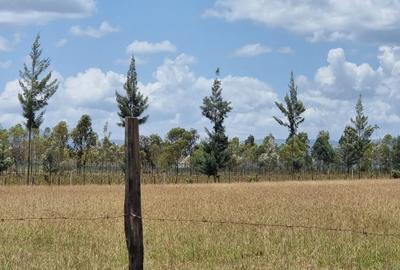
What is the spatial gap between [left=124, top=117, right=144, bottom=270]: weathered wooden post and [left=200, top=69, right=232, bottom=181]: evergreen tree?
49865mm

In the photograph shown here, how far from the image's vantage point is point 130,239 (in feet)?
23.1

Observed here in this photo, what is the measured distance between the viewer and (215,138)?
58.6 metres

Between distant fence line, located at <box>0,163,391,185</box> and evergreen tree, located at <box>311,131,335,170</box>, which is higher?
evergreen tree, located at <box>311,131,335,170</box>

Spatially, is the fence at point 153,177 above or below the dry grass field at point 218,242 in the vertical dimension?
above

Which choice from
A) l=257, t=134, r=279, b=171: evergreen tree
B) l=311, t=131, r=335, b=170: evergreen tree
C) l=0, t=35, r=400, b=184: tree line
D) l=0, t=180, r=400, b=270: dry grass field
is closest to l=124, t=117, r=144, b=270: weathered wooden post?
l=0, t=180, r=400, b=270: dry grass field

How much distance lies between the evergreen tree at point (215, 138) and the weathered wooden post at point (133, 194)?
49.9 meters

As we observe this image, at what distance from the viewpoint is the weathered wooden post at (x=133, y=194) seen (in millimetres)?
6919

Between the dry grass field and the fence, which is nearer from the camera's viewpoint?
the dry grass field

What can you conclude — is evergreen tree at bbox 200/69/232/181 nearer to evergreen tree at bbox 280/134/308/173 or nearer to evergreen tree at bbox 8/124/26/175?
evergreen tree at bbox 280/134/308/173

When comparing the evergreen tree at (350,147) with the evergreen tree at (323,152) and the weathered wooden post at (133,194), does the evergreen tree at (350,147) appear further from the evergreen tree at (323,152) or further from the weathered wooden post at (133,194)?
the weathered wooden post at (133,194)

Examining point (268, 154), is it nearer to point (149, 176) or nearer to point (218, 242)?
point (149, 176)

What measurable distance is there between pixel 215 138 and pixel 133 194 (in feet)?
170

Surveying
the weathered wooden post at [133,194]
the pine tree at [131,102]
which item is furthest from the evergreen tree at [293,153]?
the weathered wooden post at [133,194]

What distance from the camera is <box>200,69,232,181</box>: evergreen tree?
2255 inches
